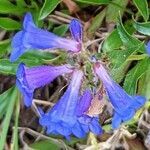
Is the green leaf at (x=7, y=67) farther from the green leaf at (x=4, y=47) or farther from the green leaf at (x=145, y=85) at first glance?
the green leaf at (x=145, y=85)

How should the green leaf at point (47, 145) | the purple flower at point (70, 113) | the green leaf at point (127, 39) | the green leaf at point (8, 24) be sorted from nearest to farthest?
1. the purple flower at point (70, 113)
2. the green leaf at point (127, 39)
3. the green leaf at point (8, 24)
4. the green leaf at point (47, 145)

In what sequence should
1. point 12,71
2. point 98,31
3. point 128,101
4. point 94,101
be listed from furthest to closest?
point 98,31 < point 12,71 < point 94,101 < point 128,101

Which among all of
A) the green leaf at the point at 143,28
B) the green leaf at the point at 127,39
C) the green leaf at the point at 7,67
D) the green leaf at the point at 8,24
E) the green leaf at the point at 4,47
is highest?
the green leaf at the point at 143,28

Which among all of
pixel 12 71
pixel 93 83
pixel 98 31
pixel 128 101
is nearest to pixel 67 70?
pixel 93 83

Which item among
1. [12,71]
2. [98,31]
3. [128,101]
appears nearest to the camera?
[128,101]

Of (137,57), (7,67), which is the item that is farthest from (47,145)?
(137,57)

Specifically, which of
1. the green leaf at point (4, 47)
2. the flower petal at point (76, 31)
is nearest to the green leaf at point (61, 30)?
the green leaf at point (4, 47)

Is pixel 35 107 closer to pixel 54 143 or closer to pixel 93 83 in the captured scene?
pixel 54 143
